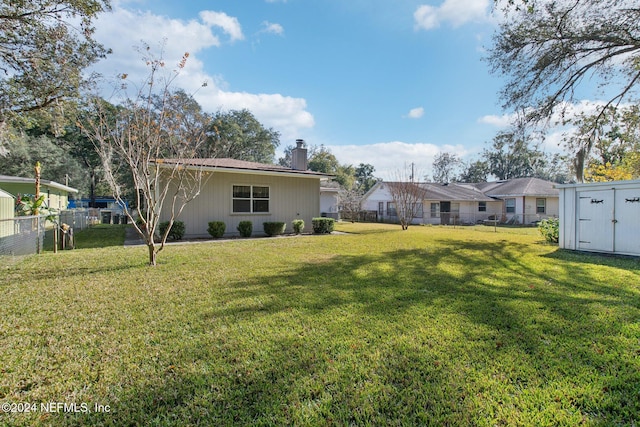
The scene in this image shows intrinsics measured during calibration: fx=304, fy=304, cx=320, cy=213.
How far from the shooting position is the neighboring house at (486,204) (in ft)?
84.2

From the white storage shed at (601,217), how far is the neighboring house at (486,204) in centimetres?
1547

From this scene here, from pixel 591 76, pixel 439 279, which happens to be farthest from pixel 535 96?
pixel 439 279

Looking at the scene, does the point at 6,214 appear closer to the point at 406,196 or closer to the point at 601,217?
the point at 406,196

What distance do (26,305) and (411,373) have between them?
4.96 metres

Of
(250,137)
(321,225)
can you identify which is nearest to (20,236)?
(321,225)

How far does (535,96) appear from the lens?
438 inches

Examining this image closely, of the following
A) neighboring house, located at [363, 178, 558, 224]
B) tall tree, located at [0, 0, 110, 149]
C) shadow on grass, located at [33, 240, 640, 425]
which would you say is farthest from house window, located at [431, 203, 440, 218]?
tall tree, located at [0, 0, 110, 149]

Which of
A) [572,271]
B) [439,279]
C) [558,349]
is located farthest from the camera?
[572,271]

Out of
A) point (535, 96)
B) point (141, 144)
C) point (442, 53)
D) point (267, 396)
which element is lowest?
point (267, 396)

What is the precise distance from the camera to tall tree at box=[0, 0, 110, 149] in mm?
7379

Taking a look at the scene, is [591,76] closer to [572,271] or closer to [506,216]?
[572,271]

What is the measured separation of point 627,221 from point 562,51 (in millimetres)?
5542

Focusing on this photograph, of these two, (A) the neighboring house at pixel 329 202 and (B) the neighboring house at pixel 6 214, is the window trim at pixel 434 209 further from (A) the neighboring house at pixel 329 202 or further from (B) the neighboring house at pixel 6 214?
(B) the neighboring house at pixel 6 214

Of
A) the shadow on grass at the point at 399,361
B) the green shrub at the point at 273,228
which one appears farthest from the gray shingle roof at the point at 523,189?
the shadow on grass at the point at 399,361
